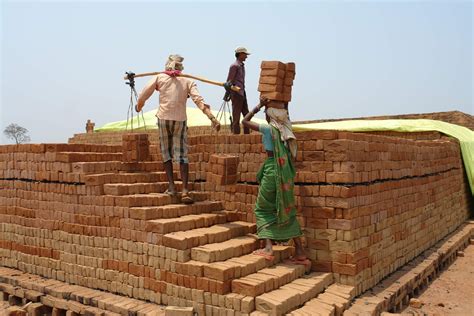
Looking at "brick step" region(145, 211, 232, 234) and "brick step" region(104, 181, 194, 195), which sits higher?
"brick step" region(104, 181, 194, 195)

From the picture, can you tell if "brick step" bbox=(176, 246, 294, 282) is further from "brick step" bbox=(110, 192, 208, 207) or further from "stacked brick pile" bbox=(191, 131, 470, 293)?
"brick step" bbox=(110, 192, 208, 207)

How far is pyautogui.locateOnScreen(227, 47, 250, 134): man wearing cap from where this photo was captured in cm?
821

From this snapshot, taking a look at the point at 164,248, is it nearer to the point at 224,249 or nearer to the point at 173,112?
the point at 224,249

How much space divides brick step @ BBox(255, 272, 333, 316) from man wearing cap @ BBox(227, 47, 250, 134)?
353 cm

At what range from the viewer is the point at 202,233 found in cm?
569

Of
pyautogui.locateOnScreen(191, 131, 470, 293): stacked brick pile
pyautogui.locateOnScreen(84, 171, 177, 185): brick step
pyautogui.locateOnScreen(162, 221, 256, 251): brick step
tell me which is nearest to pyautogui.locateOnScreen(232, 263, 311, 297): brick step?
pyautogui.locateOnScreen(191, 131, 470, 293): stacked brick pile

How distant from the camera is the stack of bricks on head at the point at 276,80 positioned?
584 centimetres

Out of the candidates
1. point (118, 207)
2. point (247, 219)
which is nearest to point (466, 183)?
point (247, 219)

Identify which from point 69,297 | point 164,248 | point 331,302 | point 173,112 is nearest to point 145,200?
point 164,248

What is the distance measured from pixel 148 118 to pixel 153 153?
29.9 ft

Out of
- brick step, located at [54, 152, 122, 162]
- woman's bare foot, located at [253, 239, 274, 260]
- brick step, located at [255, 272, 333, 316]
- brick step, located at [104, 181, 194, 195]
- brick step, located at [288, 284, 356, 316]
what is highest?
brick step, located at [54, 152, 122, 162]

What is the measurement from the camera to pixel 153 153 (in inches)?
305

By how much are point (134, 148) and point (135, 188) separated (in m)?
1.01

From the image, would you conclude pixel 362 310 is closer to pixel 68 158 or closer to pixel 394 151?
pixel 394 151
